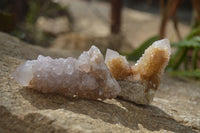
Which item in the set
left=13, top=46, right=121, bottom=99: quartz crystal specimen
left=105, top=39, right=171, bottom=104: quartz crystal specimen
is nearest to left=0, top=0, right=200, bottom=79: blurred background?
left=105, top=39, right=171, bottom=104: quartz crystal specimen

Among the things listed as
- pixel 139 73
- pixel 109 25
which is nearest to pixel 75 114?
pixel 139 73

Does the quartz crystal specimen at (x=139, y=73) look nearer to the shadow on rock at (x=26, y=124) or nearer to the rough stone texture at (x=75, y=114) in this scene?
the rough stone texture at (x=75, y=114)

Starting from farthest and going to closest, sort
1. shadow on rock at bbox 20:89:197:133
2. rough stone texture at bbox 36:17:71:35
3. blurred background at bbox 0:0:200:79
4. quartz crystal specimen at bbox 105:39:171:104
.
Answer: rough stone texture at bbox 36:17:71:35, blurred background at bbox 0:0:200:79, quartz crystal specimen at bbox 105:39:171:104, shadow on rock at bbox 20:89:197:133

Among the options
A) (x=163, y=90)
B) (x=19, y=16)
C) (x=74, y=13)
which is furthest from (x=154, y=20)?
(x=163, y=90)

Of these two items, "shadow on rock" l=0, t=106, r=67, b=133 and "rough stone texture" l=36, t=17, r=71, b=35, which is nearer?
"shadow on rock" l=0, t=106, r=67, b=133

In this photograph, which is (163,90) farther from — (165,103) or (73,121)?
(73,121)

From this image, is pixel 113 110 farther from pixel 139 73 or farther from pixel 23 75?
pixel 23 75

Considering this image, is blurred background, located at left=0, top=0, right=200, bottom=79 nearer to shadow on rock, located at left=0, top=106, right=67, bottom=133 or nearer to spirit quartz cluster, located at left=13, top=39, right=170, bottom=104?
spirit quartz cluster, located at left=13, top=39, right=170, bottom=104
